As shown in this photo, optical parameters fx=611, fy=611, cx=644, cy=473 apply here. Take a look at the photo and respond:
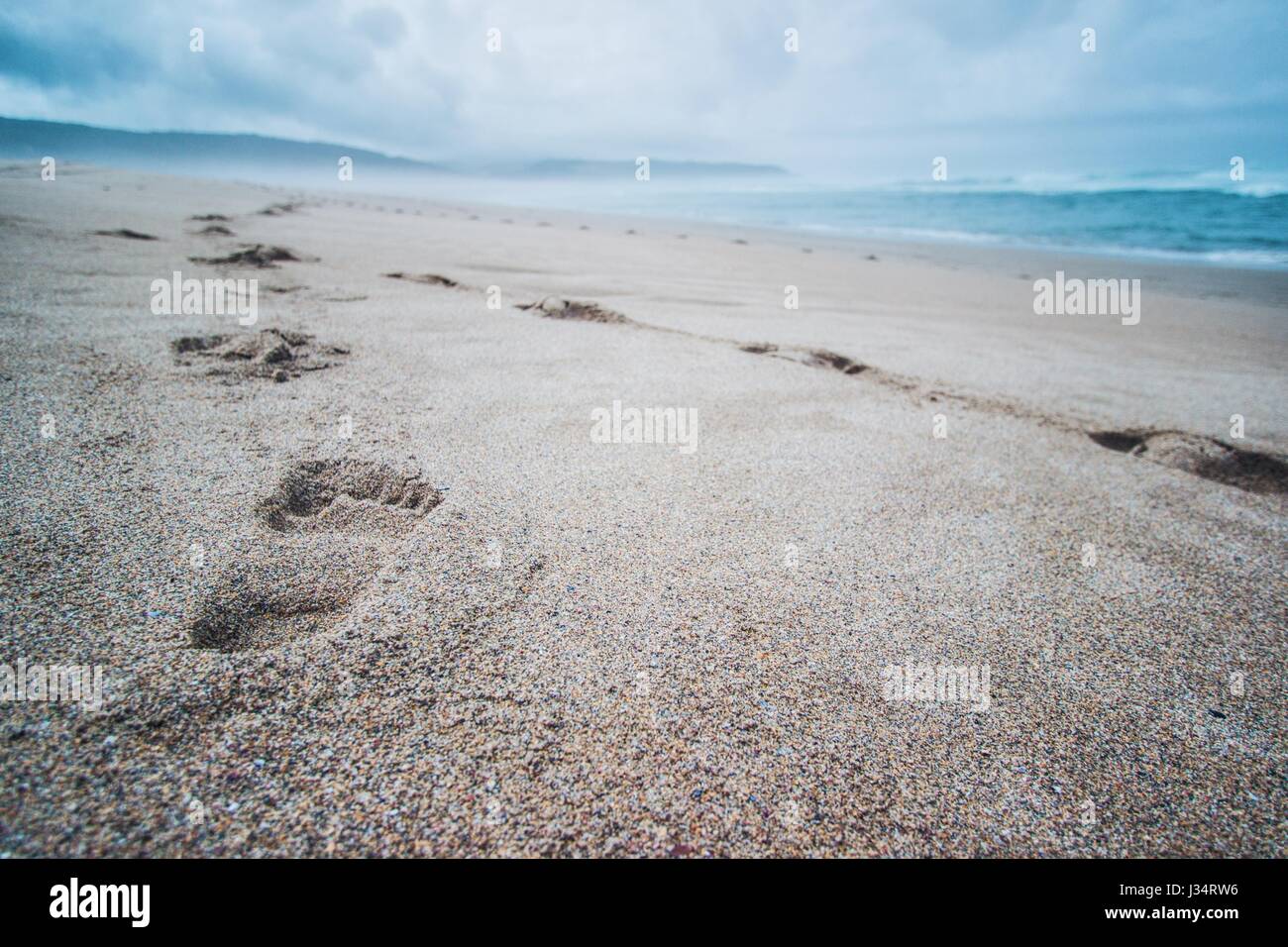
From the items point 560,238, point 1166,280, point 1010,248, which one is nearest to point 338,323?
point 560,238

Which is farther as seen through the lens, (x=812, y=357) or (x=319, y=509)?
(x=812, y=357)

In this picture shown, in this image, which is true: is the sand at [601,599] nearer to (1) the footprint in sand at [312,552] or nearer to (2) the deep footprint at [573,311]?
(1) the footprint in sand at [312,552]

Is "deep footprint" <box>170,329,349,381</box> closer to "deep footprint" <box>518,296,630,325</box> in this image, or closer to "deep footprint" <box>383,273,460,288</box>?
"deep footprint" <box>518,296,630,325</box>

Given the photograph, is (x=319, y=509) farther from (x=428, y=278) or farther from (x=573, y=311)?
(x=428, y=278)

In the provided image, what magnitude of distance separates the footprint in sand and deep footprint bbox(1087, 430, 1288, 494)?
3035mm

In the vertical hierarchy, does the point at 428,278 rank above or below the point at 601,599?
above

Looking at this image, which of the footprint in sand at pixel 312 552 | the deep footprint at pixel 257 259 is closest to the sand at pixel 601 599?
the footprint in sand at pixel 312 552

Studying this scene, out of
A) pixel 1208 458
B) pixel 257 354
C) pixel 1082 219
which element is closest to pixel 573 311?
pixel 257 354

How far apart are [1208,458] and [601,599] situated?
286 centimetres

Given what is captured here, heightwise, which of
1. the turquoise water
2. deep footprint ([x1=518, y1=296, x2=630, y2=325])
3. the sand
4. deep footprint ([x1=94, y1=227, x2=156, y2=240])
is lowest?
the sand

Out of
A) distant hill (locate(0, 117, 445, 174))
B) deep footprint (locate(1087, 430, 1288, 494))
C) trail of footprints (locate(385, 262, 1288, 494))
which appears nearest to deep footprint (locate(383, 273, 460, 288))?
trail of footprints (locate(385, 262, 1288, 494))

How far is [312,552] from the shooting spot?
1.55 m

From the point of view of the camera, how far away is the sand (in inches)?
40.4
